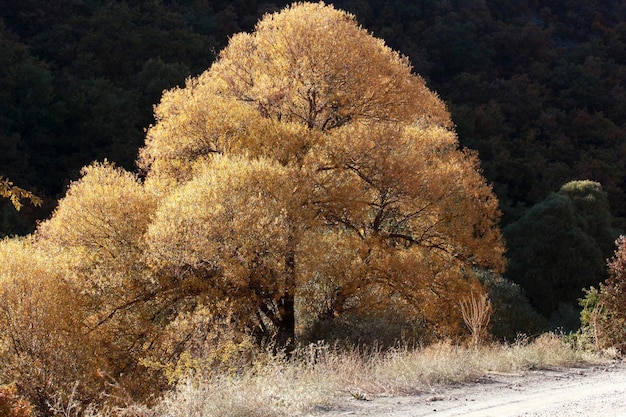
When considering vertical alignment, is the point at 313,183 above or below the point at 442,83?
below

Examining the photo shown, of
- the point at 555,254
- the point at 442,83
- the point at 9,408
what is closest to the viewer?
the point at 9,408

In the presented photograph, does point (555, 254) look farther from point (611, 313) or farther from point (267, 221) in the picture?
point (267, 221)

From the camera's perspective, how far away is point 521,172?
4772cm

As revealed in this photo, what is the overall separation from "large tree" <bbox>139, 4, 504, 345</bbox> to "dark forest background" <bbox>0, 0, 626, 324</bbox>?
58.5 ft

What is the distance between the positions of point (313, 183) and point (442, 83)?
41.9 metres

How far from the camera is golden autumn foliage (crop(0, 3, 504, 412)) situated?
16.4 meters

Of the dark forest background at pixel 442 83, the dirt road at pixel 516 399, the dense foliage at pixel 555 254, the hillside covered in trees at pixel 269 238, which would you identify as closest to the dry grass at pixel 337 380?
the dirt road at pixel 516 399

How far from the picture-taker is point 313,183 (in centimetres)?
1873

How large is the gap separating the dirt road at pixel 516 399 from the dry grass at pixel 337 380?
0.32 metres

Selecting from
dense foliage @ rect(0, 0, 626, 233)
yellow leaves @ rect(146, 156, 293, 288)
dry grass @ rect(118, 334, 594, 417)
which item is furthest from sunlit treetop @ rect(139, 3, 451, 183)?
dense foliage @ rect(0, 0, 626, 233)

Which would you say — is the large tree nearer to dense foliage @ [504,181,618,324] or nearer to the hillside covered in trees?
the hillside covered in trees

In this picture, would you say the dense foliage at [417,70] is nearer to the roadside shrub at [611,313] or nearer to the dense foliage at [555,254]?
the dense foliage at [555,254]

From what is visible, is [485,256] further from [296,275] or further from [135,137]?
[135,137]

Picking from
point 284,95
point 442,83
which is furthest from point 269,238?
point 442,83
